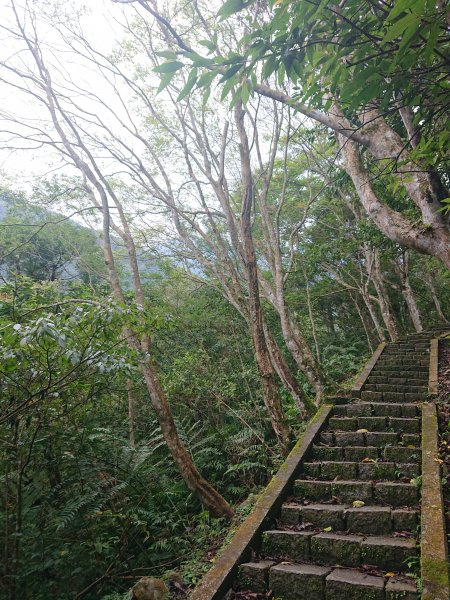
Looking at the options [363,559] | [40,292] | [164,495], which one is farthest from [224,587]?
[40,292]

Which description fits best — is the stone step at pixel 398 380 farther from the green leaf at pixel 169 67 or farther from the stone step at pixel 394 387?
the green leaf at pixel 169 67

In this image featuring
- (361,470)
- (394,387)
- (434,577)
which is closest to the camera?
(434,577)

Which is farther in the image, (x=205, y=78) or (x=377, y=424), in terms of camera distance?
(x=377, y=424)

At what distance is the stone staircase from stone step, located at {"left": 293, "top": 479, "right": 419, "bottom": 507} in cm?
1

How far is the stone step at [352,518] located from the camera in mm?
3834

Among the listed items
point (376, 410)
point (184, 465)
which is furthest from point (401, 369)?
point (184, 465)

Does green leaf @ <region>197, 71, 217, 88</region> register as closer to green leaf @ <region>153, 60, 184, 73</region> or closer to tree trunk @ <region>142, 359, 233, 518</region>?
green leaf @ <region>153, 60, 184, 73</region>

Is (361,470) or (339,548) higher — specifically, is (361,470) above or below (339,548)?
above

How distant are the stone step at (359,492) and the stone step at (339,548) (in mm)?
594

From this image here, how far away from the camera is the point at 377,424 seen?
19.4 feet

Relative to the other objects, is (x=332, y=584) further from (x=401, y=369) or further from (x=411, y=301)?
(x=411, y=301)

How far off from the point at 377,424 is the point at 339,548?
2.59 meters

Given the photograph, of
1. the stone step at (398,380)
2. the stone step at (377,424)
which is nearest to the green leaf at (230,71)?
the stone step at (377,424)

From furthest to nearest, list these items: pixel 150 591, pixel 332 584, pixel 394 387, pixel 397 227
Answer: pixel 394 387, pixel 397 227, pixel 150 591, pixel 332 584
